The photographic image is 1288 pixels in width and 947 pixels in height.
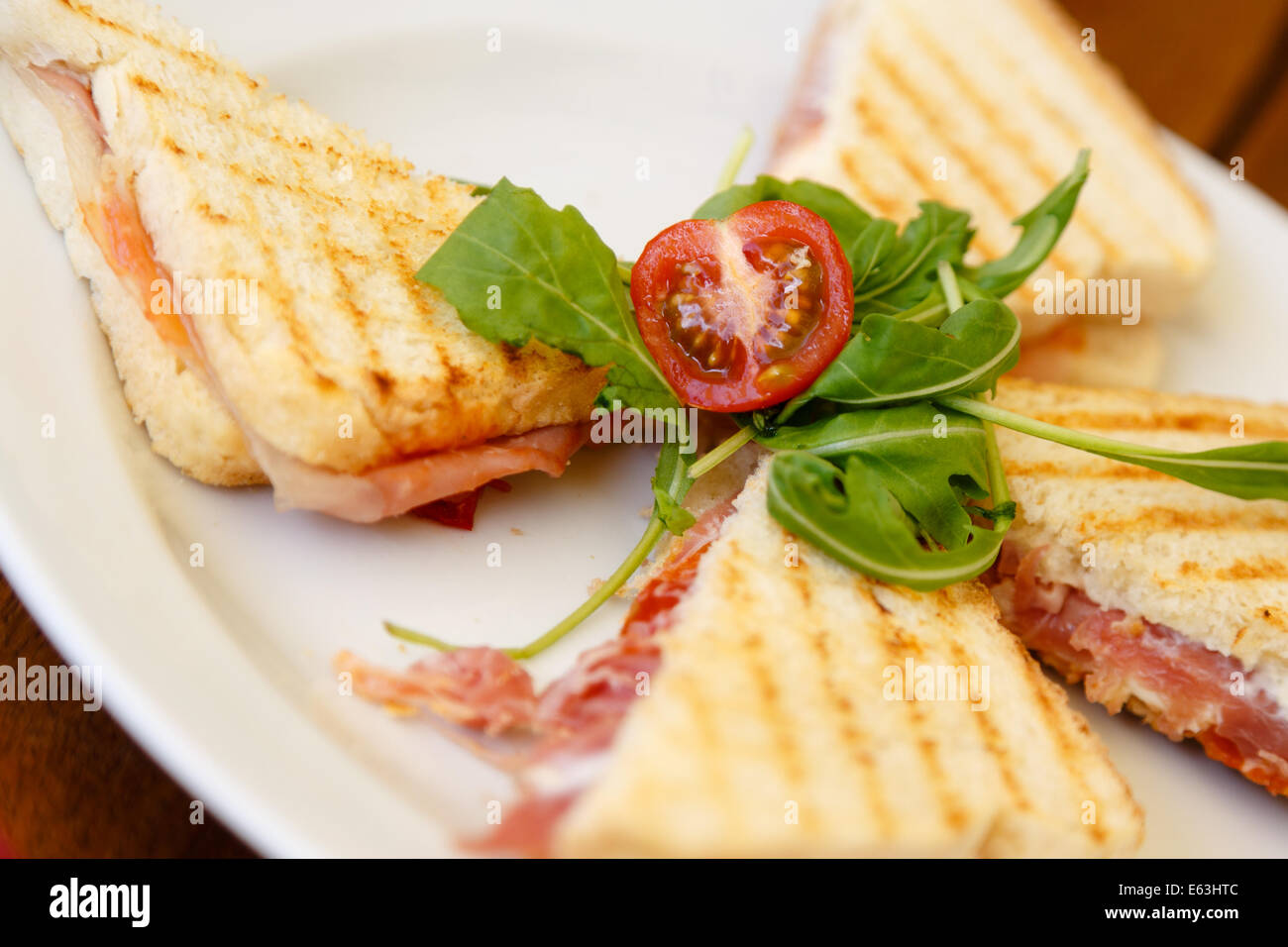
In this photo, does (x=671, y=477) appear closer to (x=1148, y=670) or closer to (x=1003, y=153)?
(x=1148, y=670)

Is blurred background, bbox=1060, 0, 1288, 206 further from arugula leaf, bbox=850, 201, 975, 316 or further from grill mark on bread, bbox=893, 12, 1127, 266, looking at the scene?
arugula leaf, bbox=850, 201, 975, 316

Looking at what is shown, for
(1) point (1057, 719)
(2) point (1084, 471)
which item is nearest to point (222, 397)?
(1) point (1057, 719)

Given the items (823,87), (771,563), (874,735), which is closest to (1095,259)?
(823,87)

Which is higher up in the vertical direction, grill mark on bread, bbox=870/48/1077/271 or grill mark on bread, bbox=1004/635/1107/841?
grill mark on bread, bbox=870/48/1077/271

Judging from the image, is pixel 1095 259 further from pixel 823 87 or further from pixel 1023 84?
pixel 823 87

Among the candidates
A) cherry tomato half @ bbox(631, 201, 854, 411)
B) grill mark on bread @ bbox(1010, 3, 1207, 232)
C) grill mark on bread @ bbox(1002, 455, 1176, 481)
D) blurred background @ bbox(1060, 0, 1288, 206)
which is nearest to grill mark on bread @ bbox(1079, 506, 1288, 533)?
grill mark on bread @ bbox(1002, 455, 1176, 481)

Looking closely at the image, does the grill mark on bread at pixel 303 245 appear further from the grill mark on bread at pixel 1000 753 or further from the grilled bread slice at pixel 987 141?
the grilled bread slice at pixel 987 141
